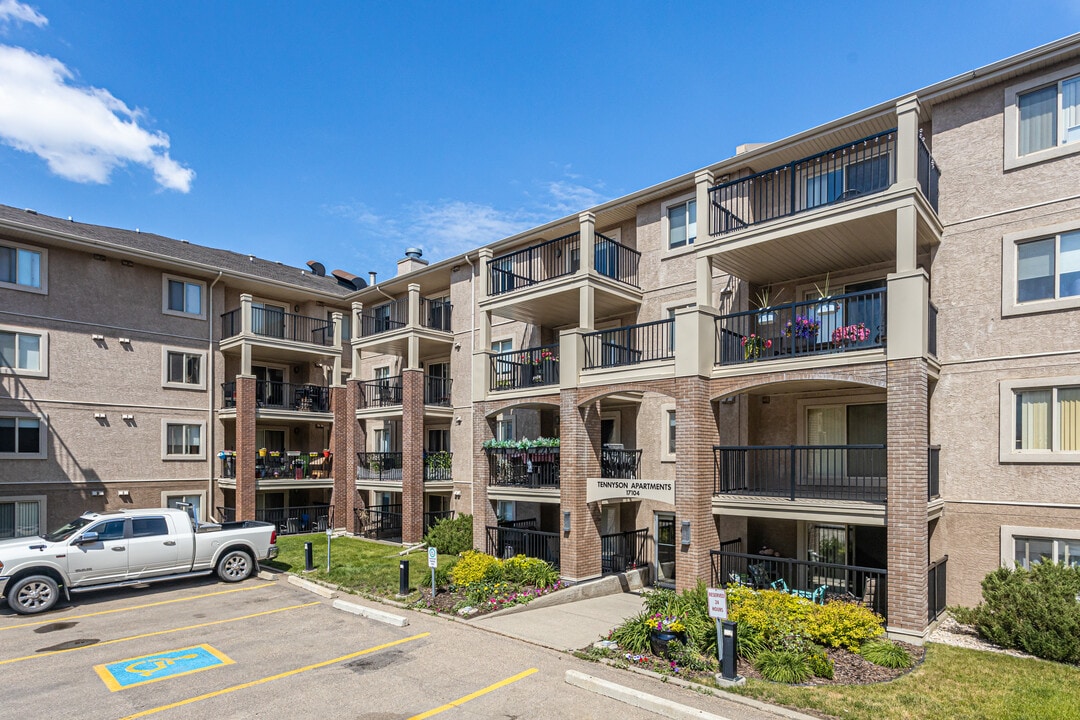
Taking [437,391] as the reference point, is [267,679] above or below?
below

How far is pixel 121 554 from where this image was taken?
14.2 metres

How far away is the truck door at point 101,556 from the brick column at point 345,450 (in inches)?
413

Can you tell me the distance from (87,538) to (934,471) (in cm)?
1792

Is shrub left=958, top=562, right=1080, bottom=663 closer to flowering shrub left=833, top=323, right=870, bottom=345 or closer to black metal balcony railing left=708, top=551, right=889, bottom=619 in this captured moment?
black metal balcony railing left=708, top=551, right=889, bottom=619

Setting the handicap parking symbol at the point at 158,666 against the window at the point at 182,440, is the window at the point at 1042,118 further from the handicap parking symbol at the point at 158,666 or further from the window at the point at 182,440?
the window at the point at 182,440

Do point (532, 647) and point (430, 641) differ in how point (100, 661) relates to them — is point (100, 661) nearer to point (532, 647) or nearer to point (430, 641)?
point (430, 641)

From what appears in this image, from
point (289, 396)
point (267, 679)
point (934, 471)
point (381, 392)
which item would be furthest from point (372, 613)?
point (289, 396)

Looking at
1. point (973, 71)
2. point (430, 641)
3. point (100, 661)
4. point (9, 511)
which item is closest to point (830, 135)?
point (973, 71)

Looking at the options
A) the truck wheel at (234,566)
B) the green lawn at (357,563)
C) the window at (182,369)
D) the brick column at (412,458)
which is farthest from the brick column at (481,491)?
the window at (182,369)

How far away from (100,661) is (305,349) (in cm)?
1637

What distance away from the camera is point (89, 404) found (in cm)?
2147

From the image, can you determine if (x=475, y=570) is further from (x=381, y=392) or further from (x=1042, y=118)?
(x=1042, y=118)

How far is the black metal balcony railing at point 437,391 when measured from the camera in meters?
23.8

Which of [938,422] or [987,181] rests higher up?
[987,181]
